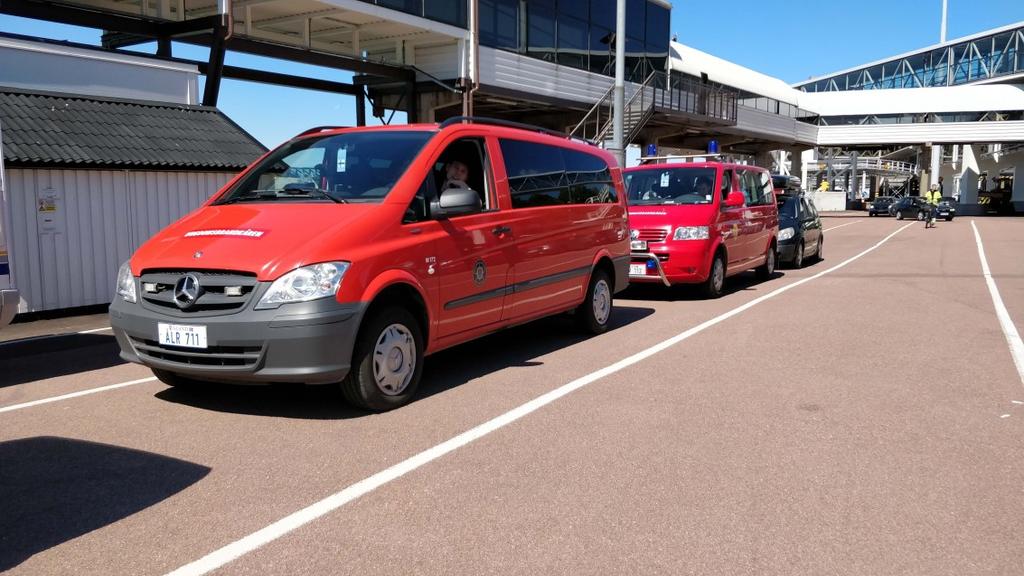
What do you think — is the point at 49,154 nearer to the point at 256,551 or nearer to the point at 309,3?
the point at 309,3

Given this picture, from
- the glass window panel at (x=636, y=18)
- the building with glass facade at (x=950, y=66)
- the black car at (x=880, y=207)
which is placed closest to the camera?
the glass window panel at (x=636, y=18)

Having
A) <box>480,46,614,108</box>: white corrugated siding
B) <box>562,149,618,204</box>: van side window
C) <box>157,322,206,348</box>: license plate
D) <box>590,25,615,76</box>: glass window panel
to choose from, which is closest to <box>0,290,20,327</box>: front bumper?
<box>157,322,206,348</box>: license plate

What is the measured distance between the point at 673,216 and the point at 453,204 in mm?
5835

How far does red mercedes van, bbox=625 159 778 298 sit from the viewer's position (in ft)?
35.7

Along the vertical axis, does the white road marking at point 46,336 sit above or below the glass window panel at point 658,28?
below

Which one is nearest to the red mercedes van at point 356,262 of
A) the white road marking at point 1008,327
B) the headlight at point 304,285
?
the headlight at point 304,285

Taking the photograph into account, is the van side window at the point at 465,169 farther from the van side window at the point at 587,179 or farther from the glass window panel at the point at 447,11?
the glass window panel at the point at 447,11

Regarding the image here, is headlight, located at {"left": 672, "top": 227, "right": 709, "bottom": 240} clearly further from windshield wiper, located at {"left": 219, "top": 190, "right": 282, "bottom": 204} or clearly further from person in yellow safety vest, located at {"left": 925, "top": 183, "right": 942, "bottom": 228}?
person in yellow safety vest, located at {"left": 925, "top": 183, "right": 942, "bottom": 228}

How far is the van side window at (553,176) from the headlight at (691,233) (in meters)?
2.17

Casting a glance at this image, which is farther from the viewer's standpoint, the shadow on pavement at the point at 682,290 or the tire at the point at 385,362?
the shadow on pavement at the point at 682,290

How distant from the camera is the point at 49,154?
10.1 metres

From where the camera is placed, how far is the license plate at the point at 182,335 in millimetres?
4984

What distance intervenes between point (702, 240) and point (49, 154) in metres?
8.25

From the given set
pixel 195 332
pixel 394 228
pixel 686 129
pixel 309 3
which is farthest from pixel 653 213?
pixel 686 129
